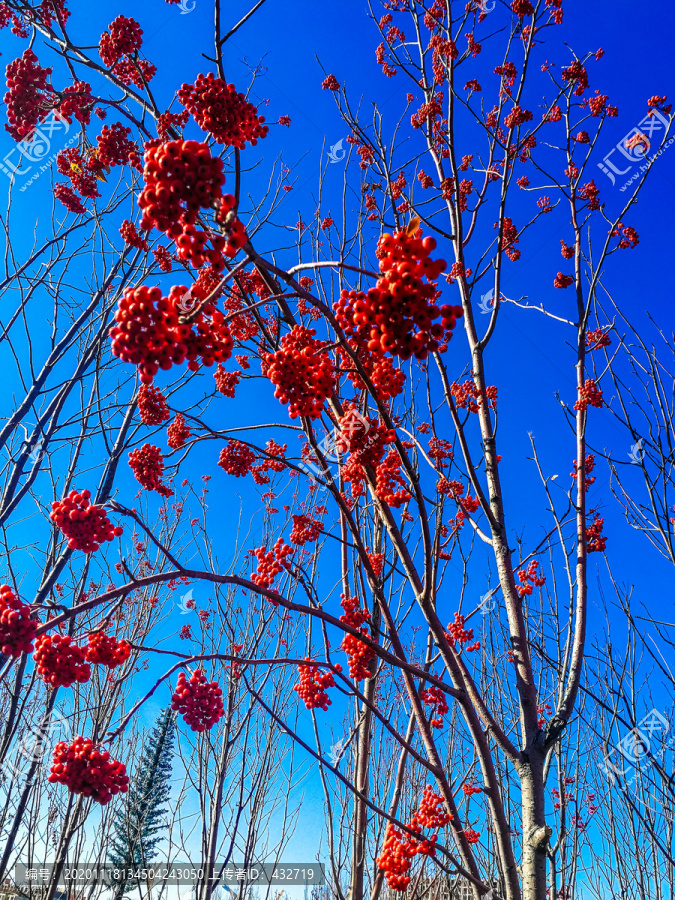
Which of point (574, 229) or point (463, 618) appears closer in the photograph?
point (463, 618)

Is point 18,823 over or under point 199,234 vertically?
under

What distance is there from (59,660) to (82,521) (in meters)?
0.52

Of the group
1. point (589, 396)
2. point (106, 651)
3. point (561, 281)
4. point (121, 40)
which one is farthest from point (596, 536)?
point (121, 40)

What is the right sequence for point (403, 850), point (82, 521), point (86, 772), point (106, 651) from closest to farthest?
point (86, 772)
point (82, 521)
point (106, 651)
point (403, 850)

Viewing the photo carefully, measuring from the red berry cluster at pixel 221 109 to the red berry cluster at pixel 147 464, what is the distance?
5.42 ft

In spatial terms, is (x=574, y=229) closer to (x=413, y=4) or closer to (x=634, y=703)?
(x=413, y=4)

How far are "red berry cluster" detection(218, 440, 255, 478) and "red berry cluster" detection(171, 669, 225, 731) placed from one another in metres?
1.22

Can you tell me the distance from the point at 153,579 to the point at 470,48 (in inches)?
182

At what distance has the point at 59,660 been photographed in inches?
78.3

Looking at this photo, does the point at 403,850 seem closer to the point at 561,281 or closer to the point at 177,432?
the point at 177,432

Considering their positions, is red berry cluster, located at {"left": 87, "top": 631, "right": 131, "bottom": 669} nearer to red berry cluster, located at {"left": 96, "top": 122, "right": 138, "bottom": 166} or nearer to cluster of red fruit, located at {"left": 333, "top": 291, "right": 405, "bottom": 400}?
cluster of red fruit, located at {"left": 333, "top": 291, "right": 405, "bottom": 400}

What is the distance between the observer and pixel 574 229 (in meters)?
4.18

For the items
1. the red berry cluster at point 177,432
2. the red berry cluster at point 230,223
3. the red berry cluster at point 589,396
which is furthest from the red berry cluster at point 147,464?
the red berry cluster at point 589,396

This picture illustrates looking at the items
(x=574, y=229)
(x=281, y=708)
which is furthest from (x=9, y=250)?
(x=281, y=708)
